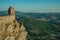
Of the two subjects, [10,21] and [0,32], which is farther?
[10,21]

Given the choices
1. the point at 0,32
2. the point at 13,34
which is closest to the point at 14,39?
the point at 13,34

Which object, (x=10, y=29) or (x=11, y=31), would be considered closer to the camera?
(x=10, y=29)

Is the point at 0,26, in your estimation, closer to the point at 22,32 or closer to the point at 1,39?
the point at 1,39

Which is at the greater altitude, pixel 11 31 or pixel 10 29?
pixel 10 29

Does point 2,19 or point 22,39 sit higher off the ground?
point 2,19
